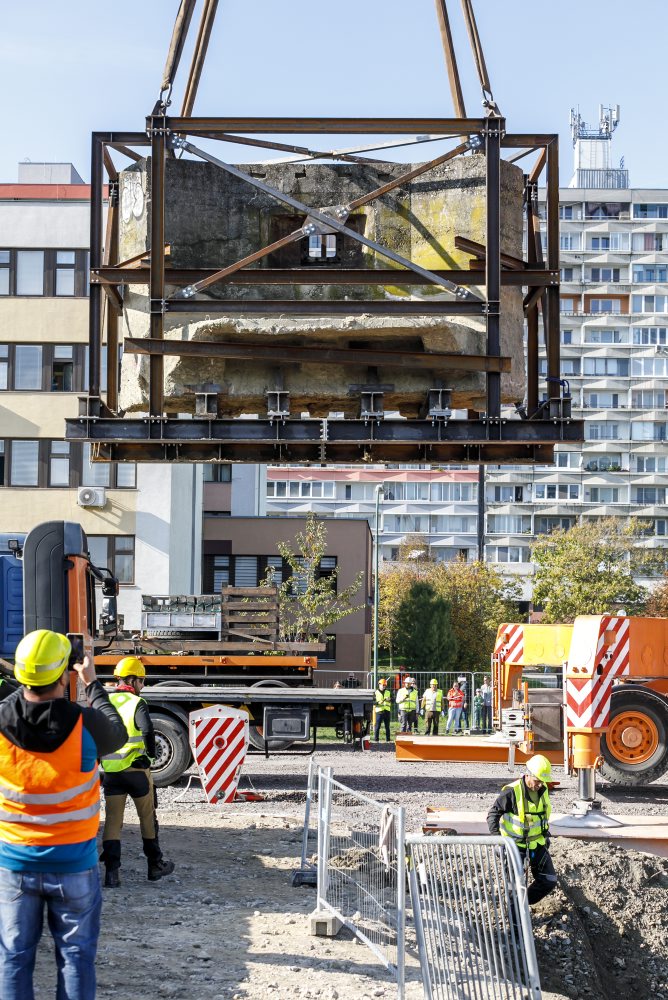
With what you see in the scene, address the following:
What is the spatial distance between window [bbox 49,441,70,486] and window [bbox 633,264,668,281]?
67.2 meters

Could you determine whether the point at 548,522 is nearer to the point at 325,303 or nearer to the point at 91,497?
the point at 91,497

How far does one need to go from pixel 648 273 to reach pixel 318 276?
8562 centimetres

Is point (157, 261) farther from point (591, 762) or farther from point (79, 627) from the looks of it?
point (591, 762)

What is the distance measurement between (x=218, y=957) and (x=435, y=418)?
5.28m

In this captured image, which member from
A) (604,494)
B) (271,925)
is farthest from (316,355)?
(604,494)

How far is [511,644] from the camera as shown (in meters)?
19.2

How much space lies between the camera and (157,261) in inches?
433

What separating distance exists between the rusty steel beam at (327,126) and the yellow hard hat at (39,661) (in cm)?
636

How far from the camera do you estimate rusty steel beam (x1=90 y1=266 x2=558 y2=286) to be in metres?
11.2

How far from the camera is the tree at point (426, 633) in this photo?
160ft

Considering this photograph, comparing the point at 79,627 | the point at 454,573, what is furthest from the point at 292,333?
the point at 454,573

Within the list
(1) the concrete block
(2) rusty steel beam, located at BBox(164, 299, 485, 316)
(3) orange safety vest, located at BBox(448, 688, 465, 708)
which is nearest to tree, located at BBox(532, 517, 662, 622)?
(3) orange safety vest, located at BBox(448, 688, 465, 708)

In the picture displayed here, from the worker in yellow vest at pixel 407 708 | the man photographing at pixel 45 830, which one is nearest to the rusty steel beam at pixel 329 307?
the man photographing at pixel 45 830

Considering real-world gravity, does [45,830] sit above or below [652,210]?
below
